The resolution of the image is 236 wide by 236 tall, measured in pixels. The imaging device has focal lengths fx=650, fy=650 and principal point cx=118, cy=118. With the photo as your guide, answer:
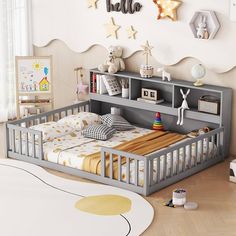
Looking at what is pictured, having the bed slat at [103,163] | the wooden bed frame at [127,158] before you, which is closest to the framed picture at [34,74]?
the wooden bed frame at [127,158]

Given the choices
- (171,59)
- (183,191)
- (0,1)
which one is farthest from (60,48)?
(183,191)

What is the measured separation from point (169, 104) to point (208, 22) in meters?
0.94

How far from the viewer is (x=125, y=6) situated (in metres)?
6.82

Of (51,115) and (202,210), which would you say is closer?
(202,210)

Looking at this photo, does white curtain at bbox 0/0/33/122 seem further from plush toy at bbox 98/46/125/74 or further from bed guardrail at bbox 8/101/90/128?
plush toy at bbox 98/46/125/74

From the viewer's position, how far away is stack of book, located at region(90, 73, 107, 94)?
7.04 m

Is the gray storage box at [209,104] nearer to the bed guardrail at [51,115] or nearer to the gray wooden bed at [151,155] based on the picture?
the gray wooden bed at [151,155]

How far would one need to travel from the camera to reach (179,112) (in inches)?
254

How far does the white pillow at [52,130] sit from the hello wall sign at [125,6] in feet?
4.47

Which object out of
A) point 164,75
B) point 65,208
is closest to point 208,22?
point 164,75

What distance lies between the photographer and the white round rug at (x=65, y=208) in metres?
4.73

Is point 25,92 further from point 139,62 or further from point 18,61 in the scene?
point 139,62

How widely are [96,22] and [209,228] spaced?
3168 mm

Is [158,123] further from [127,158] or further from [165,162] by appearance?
[127,158]
